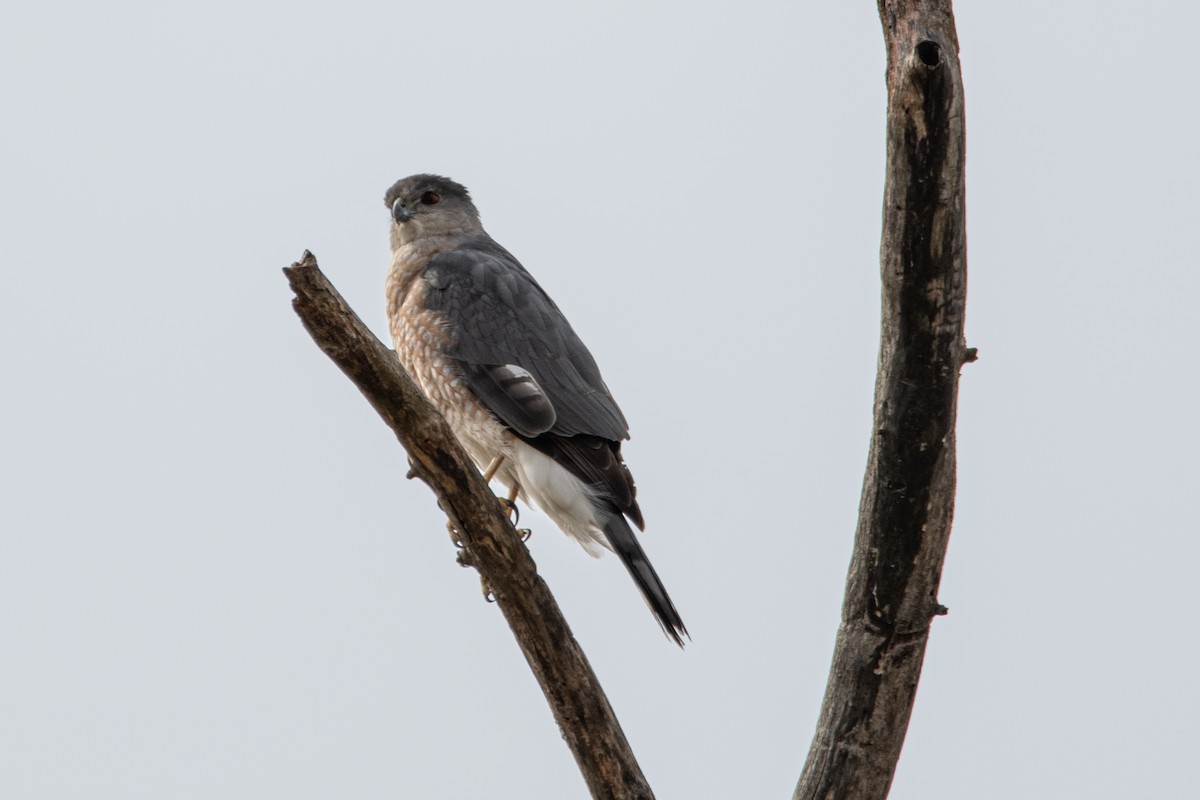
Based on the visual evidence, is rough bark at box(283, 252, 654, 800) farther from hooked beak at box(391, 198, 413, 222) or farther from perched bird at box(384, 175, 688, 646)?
hooked beak at box(391, 198, 413, 222)

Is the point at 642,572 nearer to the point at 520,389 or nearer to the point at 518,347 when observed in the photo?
the point at 520,389

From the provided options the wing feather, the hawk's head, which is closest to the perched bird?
the wing feather

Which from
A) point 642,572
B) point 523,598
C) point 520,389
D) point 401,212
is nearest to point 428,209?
point 401,212

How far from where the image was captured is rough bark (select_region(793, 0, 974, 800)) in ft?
11.2

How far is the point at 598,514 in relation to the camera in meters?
5.32

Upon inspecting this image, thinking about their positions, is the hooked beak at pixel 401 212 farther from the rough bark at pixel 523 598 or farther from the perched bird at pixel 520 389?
the rough bark at pixel 523 598

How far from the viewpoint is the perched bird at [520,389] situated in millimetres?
5387

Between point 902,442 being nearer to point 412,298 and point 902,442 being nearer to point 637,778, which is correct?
point 637,778

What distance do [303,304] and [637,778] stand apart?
169cm

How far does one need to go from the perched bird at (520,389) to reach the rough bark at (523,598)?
0.89 m

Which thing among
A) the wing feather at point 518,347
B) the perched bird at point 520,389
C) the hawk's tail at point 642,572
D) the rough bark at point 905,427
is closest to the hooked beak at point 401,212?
the perched bird at point 520,389

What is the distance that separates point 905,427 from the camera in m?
3.77

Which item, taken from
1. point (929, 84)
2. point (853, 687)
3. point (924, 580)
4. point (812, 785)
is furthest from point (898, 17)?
point (812, 785)

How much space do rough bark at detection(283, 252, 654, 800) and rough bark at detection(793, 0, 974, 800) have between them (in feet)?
2.08
